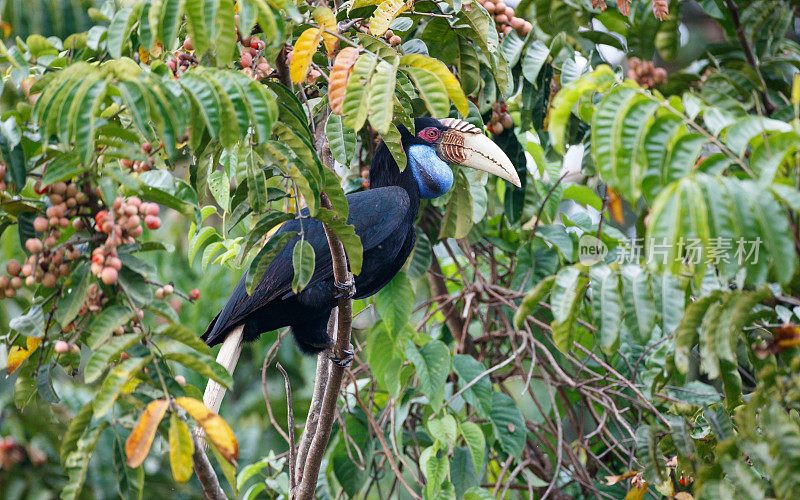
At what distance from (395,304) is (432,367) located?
250mm

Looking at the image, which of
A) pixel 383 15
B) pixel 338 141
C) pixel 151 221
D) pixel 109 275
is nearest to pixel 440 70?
pixel 383 15

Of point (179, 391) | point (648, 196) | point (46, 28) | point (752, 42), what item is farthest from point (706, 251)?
point (46, 28)

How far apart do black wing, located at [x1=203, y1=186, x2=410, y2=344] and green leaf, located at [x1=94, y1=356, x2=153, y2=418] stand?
1.10m

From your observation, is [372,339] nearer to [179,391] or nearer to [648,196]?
[179,391]

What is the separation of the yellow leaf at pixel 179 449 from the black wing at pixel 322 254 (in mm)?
1124

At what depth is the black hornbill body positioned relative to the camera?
248 centimetres

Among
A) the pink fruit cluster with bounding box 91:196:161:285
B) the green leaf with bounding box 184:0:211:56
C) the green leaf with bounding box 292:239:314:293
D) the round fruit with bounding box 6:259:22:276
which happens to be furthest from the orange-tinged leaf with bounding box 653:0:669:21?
the round fruit with bounding box 6:259:22:276

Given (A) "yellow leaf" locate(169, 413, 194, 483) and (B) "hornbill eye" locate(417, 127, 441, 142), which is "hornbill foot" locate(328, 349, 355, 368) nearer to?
(A) "yellow leaf" locate(169, 413, 194, 483)

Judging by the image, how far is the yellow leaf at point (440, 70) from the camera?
1.61m

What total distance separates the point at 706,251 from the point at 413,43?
124cm

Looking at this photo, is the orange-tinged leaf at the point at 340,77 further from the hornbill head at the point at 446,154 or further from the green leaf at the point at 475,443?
the green leaf at the point at 475,443

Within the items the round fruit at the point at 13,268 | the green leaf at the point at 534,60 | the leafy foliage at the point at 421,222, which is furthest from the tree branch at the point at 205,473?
the green leaf at the point at 534,60

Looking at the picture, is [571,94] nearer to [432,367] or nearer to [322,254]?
[432,367]

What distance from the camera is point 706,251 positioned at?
1.16m
